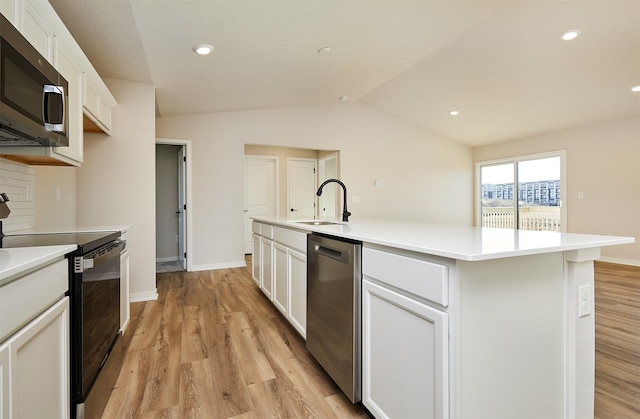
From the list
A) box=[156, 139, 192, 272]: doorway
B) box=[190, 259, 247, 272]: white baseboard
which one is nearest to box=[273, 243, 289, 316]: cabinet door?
box=[190, 259, 247, 272]: white baseboard

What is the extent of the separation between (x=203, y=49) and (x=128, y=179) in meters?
1.52

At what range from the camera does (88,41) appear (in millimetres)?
2367

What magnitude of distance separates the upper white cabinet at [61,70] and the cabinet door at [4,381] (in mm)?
1314

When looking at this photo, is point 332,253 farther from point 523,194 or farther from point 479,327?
point 523,194

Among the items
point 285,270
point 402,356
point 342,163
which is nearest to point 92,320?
point 285,270

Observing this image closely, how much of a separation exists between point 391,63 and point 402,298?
3305mm

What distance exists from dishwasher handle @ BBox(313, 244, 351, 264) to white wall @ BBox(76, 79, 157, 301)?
2.29 metres

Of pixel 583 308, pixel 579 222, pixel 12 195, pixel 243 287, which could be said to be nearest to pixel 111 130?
pixel 12 195

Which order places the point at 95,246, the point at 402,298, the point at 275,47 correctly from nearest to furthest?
the point at 402,298, the point at 95,246, the point at 275,47

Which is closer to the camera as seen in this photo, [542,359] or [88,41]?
[542,359]

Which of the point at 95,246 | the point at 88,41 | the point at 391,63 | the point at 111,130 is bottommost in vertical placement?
the point at 95,246

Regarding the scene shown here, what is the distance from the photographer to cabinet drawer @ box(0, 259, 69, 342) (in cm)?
80

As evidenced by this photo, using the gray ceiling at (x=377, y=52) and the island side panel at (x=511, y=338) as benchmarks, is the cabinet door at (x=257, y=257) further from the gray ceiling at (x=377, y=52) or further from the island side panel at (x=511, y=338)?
the island side panel at (x=511, y=338)

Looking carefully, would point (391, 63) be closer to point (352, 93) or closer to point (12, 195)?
point (352, 93)
